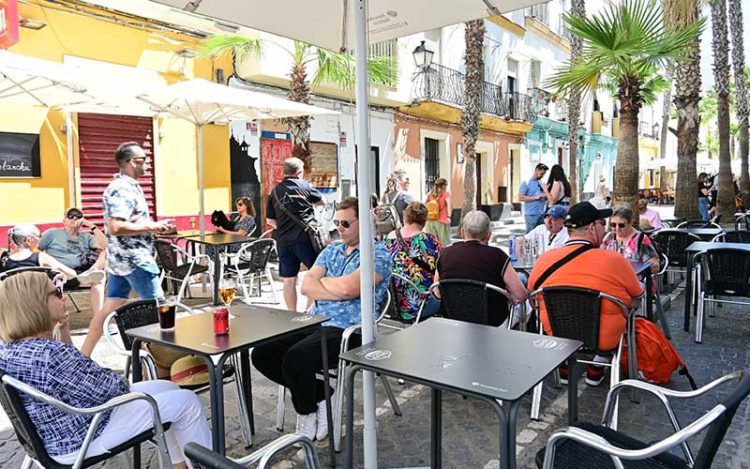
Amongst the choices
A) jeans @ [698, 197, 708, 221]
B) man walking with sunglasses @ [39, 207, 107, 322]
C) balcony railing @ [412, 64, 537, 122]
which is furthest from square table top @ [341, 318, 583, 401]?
balcony railing @ [412, 64, 537, 122]

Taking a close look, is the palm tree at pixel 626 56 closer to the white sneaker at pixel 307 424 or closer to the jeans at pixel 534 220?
the jeans at pixel 534 220

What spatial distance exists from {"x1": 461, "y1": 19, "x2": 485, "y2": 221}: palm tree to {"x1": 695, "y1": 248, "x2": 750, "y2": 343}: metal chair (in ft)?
25.0

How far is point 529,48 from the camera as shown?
925 inches

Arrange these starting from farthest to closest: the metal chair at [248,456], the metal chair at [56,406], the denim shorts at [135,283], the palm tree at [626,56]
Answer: the palm tree at [626,56]
the denim shorts at [135,283]
the metal chair at [56,406]
the metal chair at [248,456]

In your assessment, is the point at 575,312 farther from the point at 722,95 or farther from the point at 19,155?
the point at 722,95

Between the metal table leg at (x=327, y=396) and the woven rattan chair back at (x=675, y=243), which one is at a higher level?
the woven rattan chair back at (x=675, y=243)

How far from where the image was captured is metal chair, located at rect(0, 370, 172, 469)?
2021 mm

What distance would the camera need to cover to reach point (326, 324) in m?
3.50

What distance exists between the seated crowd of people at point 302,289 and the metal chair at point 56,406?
0.03 m

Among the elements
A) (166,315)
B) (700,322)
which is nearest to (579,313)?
(166,315)

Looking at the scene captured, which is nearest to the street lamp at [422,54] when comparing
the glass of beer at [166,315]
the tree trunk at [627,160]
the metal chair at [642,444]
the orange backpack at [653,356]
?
the tree trunk at [627,160]

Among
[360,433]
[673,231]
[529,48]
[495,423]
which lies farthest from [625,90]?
[529,48]

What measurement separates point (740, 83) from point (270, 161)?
43.8 ft

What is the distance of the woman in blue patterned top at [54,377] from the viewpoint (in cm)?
215
